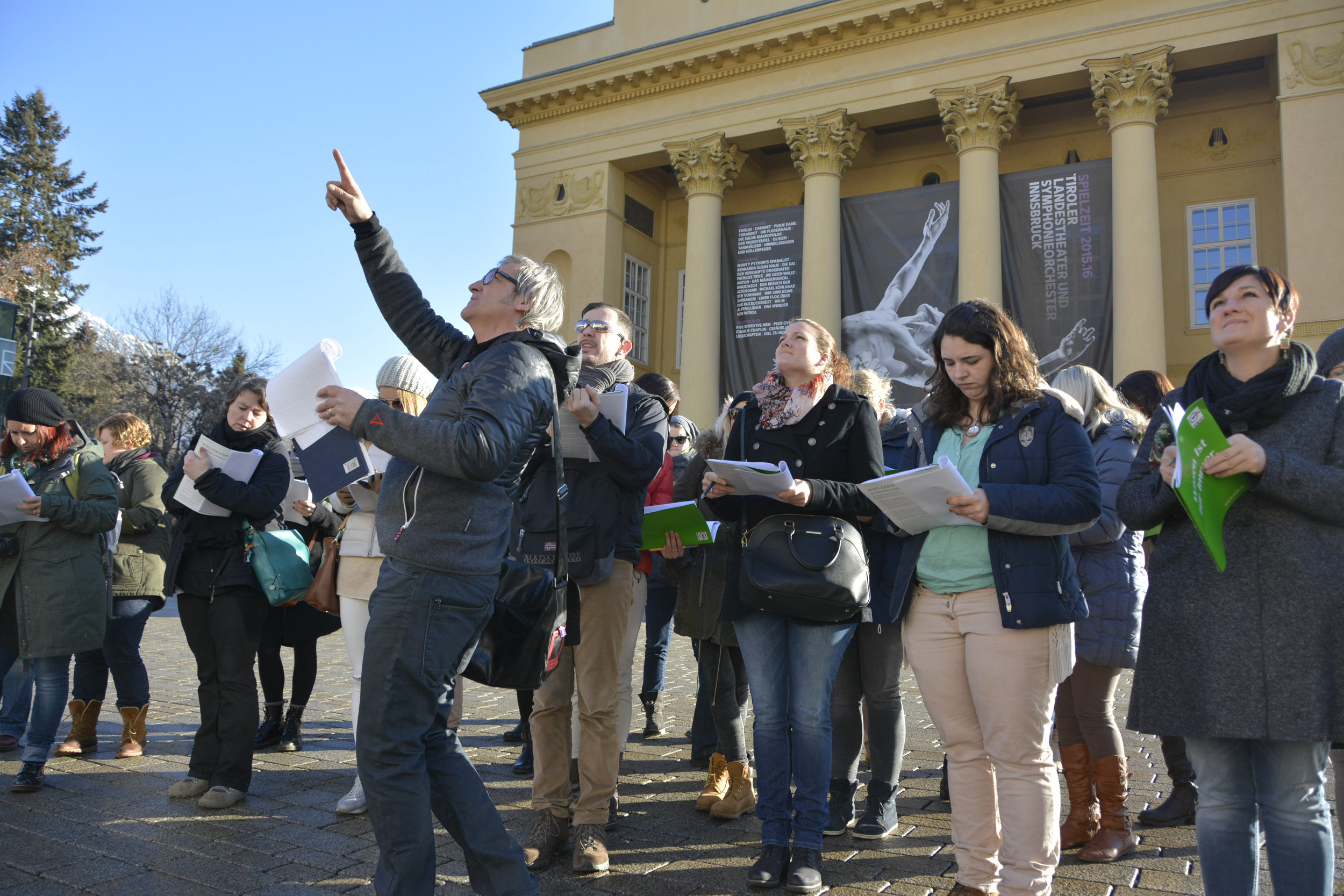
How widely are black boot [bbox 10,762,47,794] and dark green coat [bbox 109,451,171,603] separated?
1367 millimetres

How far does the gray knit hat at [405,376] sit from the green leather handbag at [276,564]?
106 cm

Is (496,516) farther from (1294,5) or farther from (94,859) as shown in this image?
(1294,5)

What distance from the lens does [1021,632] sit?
3.10 metres

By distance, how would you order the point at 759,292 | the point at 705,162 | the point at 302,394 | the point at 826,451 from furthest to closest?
the point at 705,162, the point at 759,292, the point at 826,451, the point at 302,394

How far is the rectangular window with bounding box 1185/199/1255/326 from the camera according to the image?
69.2 feet

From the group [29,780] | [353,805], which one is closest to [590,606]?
[353,805]

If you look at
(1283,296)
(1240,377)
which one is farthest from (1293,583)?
(1283,296)

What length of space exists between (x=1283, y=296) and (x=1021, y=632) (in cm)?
132

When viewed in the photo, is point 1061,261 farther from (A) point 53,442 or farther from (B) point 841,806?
(A) point 53,442

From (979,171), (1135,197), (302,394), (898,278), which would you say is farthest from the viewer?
(898,278)

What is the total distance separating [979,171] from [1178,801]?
63.4 feet

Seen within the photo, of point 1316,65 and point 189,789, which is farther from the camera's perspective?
point 1316,65

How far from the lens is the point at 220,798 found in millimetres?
4379

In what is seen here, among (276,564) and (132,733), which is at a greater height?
(276,564)
